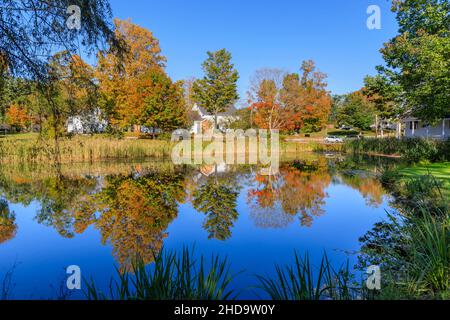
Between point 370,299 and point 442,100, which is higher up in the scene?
point 442,100

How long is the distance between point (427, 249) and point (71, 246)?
6214 mm

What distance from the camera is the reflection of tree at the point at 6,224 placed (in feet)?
24.2

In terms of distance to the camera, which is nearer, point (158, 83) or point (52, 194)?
point (52, 194)

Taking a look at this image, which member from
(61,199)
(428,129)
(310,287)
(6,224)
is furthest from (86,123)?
(428,129)

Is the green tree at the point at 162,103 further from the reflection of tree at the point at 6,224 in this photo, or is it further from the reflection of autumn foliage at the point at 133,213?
the reflection of tree at the point at 6,224

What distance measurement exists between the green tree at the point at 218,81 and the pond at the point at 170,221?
23.8 metres

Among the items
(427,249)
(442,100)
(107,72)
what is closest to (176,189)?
(427,249)

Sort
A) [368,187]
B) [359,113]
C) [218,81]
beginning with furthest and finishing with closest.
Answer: [359,113] < [218,81] < [368,187]

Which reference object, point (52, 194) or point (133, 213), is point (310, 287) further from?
point (52, 194)

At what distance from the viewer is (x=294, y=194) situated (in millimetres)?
11938

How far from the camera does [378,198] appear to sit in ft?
35.5

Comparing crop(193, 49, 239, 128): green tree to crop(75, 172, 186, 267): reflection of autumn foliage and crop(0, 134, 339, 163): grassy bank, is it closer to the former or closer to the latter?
crop(0, 134, 339, 163): grassy bank

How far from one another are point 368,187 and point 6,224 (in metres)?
12.1
